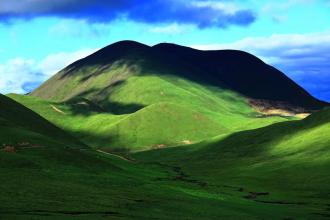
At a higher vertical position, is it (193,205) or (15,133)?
(15,133)

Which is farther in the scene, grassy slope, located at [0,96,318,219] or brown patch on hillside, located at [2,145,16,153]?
brown patch on hillside, located at [2,145,16,153]

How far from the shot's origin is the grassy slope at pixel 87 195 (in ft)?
235

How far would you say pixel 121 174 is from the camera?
127562mm

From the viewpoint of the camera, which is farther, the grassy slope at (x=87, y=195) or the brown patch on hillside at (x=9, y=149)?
the brown patch on hillside at (x=9, y=149)

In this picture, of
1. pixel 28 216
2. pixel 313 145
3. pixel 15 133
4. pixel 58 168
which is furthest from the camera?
pixel 313 145

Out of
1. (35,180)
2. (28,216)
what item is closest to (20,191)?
(35,180)

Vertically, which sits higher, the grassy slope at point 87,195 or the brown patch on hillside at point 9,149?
the brown patch on hillside at point 9,149

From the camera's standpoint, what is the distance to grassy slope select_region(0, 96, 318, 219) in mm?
71625

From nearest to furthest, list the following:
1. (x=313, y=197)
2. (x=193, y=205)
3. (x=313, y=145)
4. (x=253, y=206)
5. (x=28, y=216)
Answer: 1. (x=28, y=216)
2. (x=193, y=205)
3. (x=253, y=206)
4. (x=313, y=197)
5. (x=313, y=145)

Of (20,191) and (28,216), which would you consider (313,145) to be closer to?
(20,191)

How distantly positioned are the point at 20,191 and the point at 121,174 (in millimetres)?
48229

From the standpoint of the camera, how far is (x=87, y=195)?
87000mm

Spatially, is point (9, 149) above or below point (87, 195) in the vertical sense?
above

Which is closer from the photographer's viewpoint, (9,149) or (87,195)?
(87,195)
